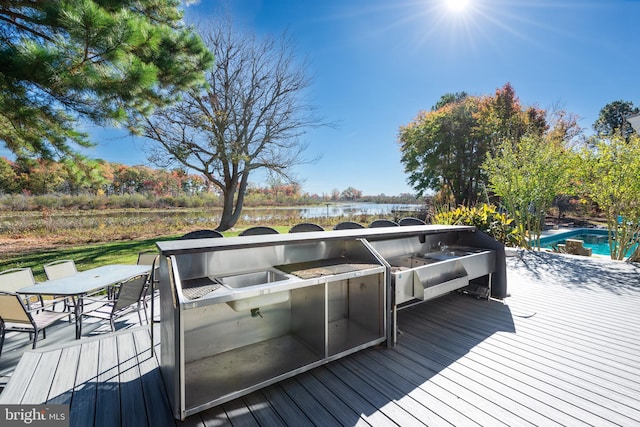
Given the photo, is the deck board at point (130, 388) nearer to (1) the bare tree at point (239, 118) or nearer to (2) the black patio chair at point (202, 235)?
(2) the black patio chair at point (202, 235)

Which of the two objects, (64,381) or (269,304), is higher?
(269,304)

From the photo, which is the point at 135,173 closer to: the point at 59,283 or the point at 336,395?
the point at 59,283

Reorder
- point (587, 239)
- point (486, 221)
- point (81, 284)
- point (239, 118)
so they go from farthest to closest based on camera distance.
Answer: point (587, 239) → point (239, 118) → point (486, 221) → point (81, 284)

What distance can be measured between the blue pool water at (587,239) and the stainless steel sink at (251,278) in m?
10.5

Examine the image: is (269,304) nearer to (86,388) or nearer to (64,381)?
(86,388)

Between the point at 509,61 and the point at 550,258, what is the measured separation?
7.06 metres

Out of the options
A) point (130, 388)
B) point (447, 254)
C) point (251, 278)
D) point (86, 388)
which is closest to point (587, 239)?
point (447, 254)

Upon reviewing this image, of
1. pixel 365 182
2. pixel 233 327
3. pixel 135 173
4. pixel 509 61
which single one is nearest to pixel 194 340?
pixel 233 327

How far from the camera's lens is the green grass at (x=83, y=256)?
515cm

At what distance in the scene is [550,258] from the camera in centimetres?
525

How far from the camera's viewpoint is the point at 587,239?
11.3m

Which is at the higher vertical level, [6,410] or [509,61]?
[509,61]

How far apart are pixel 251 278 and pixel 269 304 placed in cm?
44

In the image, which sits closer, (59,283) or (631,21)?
(59,283)
